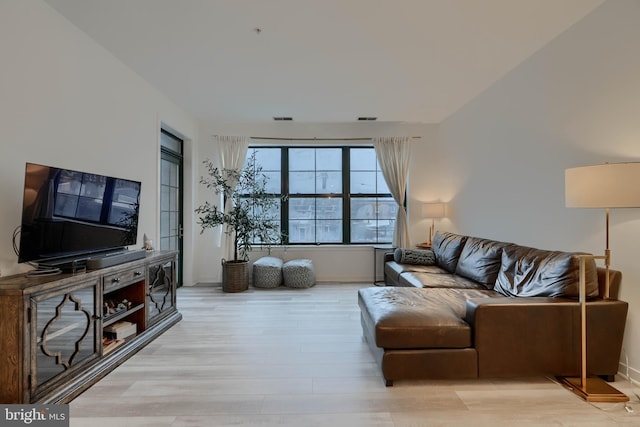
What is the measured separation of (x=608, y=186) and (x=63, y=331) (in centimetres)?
346

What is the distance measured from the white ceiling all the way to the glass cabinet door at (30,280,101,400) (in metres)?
2.11

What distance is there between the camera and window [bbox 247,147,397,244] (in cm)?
541

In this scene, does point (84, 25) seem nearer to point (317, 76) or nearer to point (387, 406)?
point (317, 76)

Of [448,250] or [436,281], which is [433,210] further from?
[436,281]

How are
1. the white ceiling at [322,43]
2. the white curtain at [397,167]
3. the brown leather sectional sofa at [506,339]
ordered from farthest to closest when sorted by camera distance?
the white curtain at [397,167] → the white ceiling at [322,43] → the brown leather sectional sofa at [506,339]

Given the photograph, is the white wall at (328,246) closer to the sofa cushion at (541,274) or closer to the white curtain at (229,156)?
the white curtain at (229,156)

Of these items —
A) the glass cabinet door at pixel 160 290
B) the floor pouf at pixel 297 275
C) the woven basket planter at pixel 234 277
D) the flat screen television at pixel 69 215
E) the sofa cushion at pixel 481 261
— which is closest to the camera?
the flat screen television at pixel 69 215

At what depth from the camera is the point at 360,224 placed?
17.8ft

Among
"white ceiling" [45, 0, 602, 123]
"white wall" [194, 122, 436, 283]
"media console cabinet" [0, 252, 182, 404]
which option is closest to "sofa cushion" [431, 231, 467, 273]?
"white wall" [194, 122, 436, 283]

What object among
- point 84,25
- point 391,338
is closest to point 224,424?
point 391,338

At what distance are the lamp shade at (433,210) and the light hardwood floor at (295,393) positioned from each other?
2.61m

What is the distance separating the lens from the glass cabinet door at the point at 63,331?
1.74 m

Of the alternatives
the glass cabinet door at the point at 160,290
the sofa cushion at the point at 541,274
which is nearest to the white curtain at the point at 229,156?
the glass cabinet door at the point at 160,290

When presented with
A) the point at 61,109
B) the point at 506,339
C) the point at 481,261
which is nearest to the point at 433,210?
the point at 481,261
